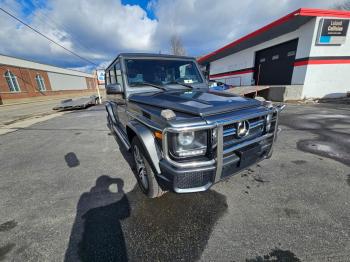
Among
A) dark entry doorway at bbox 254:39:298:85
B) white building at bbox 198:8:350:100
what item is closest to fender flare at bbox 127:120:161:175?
white building at bbox 198:8:350:100

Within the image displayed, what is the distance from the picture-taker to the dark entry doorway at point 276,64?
12.5m

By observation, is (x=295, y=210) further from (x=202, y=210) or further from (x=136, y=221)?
(x=136, y=221)

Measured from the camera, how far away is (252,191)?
2.59m

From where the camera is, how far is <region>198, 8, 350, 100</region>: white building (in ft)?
34.3

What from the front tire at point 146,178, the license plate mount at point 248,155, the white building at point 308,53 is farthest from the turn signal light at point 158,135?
the white building at point 308,53

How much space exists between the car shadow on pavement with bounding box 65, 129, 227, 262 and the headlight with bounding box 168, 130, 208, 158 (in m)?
0.91

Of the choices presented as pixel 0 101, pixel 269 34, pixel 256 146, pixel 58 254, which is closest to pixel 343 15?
pixel 269 34

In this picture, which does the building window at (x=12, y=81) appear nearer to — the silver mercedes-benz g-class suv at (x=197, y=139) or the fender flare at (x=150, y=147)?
the silver mercedes-benz g-class suv at (x=197, y=139)

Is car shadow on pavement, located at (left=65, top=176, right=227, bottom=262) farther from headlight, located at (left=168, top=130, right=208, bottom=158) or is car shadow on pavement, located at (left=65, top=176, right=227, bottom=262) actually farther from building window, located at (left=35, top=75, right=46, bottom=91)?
building window, located at (left=35, top=75, right=46, bottom=91)

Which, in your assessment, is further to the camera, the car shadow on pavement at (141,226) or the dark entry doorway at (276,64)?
the dark entry doorway at (276,64)

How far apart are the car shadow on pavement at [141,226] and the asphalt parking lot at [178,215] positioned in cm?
1

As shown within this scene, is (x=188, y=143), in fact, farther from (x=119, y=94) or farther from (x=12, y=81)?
(x=12, y=81)

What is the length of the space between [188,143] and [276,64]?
622 inches

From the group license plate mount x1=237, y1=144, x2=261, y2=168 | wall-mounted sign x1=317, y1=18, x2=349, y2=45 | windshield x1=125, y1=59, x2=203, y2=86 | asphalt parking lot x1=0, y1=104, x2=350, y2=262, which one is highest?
wall-mounted sign x1=317, y1=18, x2=349, y2=45
